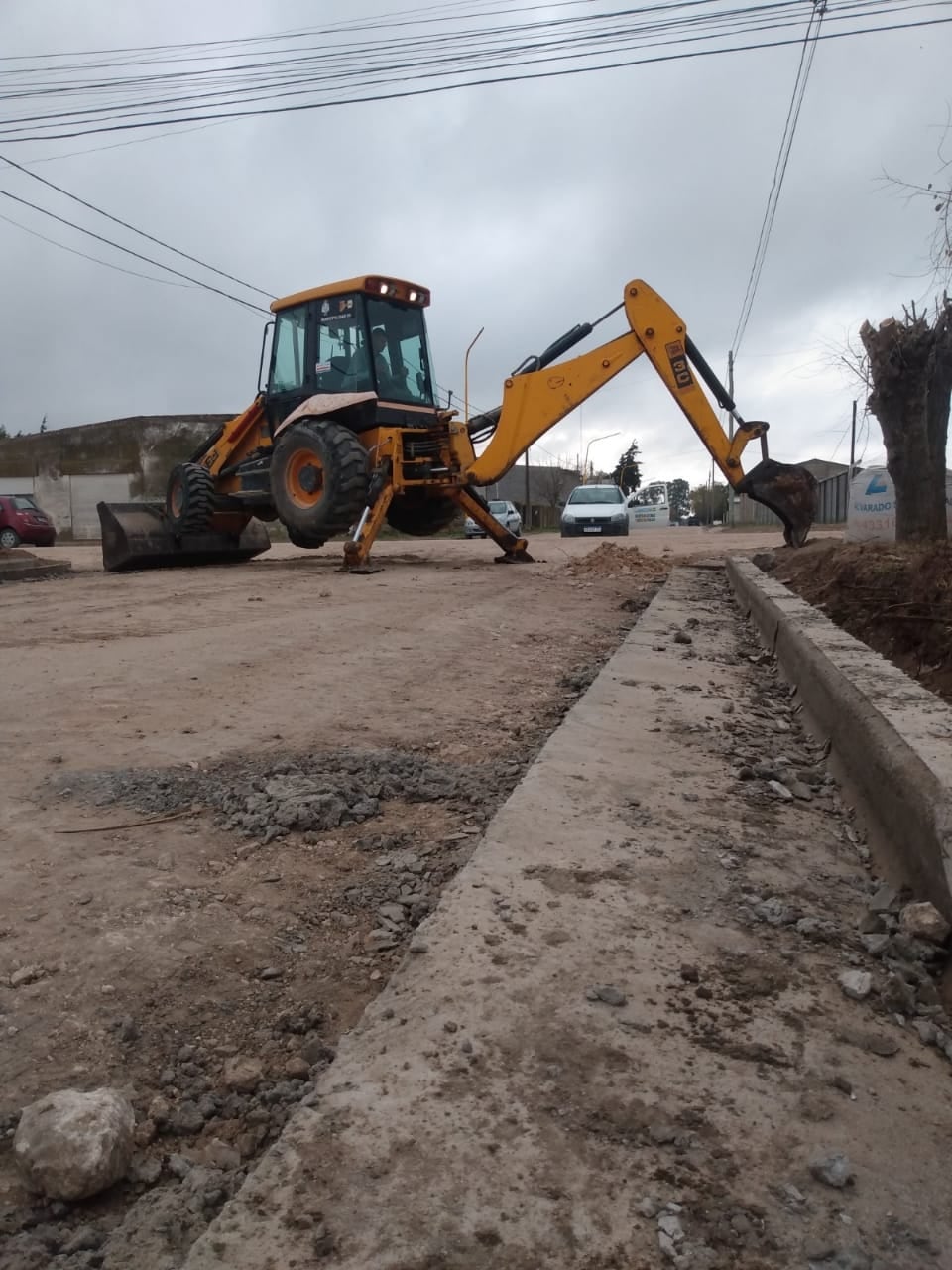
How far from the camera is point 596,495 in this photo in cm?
2230

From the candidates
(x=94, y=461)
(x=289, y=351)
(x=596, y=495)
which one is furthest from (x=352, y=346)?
(x=94, y=461)

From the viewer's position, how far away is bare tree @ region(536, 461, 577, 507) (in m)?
57.6

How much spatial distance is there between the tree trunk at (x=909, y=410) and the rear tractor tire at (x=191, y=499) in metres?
7.64

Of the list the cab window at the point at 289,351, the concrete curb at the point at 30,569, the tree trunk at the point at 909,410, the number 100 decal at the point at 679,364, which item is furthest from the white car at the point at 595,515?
the tree trunk at the point at 909,410

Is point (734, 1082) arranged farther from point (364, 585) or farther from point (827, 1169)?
point (364, 585)

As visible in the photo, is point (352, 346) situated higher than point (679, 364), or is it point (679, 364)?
point (352, 346)

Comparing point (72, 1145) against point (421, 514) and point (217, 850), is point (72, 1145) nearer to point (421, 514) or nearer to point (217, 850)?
point (217, 850)

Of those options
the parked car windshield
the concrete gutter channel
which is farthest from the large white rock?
the parked car windshield

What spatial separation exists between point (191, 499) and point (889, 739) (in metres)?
10.3

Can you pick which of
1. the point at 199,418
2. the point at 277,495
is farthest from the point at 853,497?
the point at 199,418

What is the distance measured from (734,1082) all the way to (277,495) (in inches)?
383

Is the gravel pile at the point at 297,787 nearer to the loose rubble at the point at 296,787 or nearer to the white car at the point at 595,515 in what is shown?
the loose rubble at the point at 296,787

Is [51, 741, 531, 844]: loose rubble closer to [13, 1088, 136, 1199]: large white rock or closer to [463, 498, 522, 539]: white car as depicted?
[13, 1088, 136, 1199]: large white rock

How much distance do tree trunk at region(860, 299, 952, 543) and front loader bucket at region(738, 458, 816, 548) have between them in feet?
6.52
